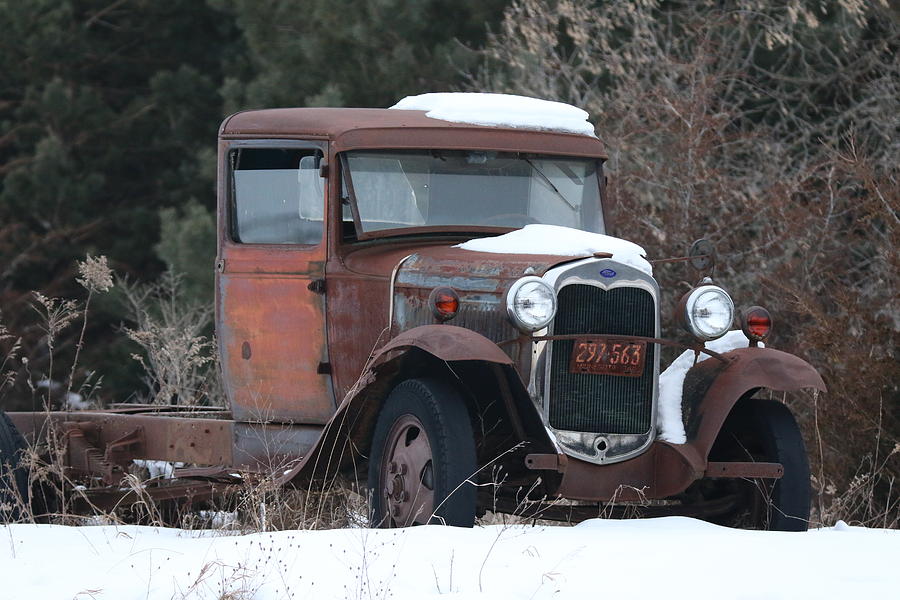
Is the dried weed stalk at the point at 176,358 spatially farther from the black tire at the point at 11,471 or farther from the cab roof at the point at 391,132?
the cab roof at the point at 391,132

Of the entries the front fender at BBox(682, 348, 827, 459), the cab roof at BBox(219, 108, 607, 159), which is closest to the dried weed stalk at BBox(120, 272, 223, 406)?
the cab roof at BBox(219, 108, 607, 159)

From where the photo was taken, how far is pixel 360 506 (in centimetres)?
797

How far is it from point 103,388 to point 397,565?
17103 mm

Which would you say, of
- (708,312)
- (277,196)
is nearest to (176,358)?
(277,196)

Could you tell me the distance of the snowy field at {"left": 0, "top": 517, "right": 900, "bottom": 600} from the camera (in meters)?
5.35

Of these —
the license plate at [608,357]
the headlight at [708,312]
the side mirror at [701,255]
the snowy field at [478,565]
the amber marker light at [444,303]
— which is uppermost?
the side mirror at [701,255]

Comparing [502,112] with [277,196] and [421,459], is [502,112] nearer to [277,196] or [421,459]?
[277,196]

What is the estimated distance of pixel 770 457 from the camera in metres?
6.82

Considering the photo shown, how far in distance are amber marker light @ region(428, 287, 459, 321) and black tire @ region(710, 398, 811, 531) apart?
154 cm

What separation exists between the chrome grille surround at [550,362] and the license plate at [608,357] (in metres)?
0.10

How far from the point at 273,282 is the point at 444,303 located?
4.93ft

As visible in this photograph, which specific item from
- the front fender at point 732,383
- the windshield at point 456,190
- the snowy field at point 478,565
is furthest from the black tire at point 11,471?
the front fender at point 732,383

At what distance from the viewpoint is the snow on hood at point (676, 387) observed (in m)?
6.81

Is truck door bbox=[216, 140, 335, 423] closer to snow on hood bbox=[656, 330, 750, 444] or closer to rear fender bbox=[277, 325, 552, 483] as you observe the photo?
rear fender bbox=[277, 325, 552, 483]
